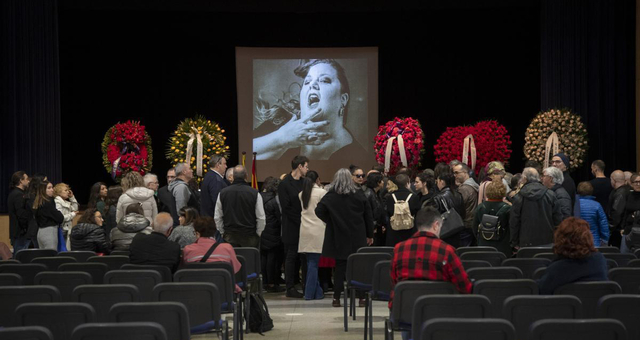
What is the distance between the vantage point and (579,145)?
13.7m

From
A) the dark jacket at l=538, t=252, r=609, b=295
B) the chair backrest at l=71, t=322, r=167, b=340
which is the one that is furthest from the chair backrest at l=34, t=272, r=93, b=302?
the dark jacket at l=538, t=252, r=609, b=295

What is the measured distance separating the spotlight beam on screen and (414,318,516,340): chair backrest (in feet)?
46.7

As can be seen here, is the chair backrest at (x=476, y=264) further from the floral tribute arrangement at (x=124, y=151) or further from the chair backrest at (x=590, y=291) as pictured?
the floral tribute arrangement at (x=124, y=151)

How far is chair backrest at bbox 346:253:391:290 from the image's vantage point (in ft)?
22.5

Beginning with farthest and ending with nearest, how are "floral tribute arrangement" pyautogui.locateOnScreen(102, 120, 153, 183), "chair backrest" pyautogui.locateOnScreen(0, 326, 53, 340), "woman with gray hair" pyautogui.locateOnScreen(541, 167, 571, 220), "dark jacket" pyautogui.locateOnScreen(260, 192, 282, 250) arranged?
"floral tribute arrangement" pyautogui.locateOnScreen(102, 120, 153, 183)
"dark jacket" pyautogui.locateOnScreen(260, 192, 282, 250)
"woman with gray hair" pyautogui.locateOnScreen(541, 167, 571, 220)
"chair backrest" pyautogui.locateOnScreen(0, 326, 53, 340)

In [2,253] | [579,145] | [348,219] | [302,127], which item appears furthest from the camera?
[302,127]

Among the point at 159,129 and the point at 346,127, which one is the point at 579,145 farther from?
the point at 159,129

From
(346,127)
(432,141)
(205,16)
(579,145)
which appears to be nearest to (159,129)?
(205,16)

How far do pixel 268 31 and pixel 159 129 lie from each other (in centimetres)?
325

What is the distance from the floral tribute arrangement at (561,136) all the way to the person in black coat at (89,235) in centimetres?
779

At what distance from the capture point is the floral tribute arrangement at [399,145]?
47.8ft

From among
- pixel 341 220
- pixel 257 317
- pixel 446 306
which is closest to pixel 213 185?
pixel 341 220

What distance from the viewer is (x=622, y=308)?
4195 mm

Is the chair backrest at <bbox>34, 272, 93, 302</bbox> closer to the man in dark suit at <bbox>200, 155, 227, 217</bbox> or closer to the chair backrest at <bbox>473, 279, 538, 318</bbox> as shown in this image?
the chair backrest at <bbox>473, 279, 538, 318</bbox>
